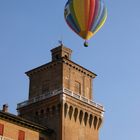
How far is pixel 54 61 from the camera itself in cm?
6431

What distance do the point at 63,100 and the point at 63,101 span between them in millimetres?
135

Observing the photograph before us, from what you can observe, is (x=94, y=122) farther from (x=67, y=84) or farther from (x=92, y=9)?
(x=92, y=9)

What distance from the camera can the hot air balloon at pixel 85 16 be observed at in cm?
5494

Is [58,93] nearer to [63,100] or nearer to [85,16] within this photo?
[63,100]

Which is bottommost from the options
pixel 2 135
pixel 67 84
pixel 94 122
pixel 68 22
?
pixel 2 135

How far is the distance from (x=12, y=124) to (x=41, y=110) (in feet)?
27.5

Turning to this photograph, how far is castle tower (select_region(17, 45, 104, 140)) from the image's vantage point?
5994 cm

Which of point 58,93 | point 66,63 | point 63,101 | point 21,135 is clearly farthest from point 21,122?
point 66,63

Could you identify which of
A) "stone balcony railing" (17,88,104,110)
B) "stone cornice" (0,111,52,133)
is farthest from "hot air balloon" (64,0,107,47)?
"stone cornice" (0,111,52,133)

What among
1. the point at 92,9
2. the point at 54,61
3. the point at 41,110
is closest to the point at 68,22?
the point at 92,9

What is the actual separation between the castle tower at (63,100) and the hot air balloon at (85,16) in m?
8.82

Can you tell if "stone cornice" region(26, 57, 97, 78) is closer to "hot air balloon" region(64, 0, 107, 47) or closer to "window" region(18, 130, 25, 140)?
"hot air balloon" region(64, 0, 107, 47)

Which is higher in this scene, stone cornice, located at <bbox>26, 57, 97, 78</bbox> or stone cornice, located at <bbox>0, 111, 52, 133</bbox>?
stone cornice, located at <bbox>26, 57, 97, 78</bbox>

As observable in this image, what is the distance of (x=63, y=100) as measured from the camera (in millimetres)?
59656
